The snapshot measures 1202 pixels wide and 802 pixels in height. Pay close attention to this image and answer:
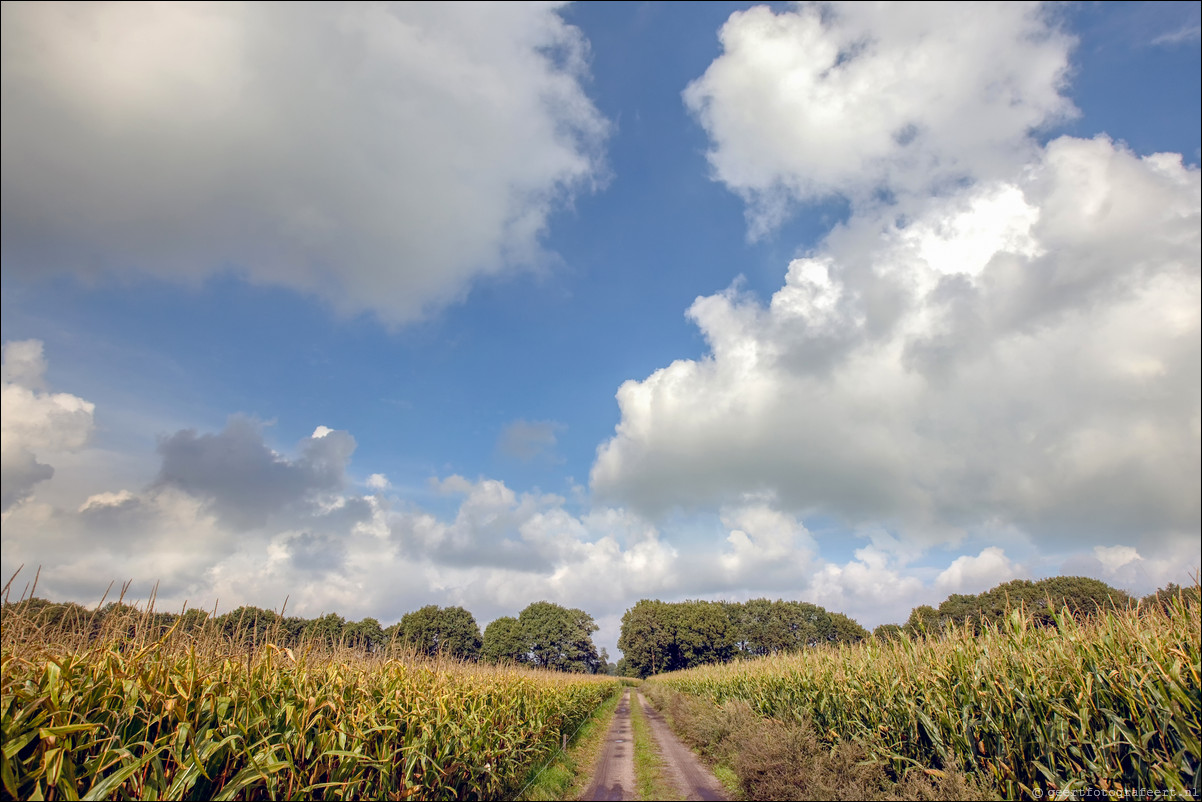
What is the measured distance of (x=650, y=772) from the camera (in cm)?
1511

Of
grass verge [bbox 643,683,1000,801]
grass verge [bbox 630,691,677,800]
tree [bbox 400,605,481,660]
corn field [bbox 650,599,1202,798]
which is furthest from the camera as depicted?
tree [bbox 400,605,481,660]

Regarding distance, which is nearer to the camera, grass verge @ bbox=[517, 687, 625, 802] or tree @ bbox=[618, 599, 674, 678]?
grass verge @ bbox=[517, 687, 625, 802]

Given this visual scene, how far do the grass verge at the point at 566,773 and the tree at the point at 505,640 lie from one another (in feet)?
258

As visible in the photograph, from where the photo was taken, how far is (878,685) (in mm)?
11539

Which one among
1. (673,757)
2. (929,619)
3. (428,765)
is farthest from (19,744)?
(929,619)

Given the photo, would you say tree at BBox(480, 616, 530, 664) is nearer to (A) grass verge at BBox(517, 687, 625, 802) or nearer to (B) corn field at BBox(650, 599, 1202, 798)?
(A) grass verge at BBox(517, 687, 625, 802)

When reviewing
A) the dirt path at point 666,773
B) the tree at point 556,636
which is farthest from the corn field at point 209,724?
the tree at point 556,636

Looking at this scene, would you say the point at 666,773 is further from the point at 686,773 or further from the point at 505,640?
the point at 505,640

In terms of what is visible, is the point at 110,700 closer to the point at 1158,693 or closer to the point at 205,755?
the point at 205,755

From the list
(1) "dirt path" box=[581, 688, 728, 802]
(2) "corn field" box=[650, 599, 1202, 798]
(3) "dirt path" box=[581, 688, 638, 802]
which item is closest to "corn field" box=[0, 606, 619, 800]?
(3) "dirt path" box=[581, 688, 638, 802]

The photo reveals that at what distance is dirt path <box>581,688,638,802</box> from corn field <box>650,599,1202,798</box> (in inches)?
216

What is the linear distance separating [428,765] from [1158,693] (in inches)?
401

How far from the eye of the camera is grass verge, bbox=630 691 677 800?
41.2 ft

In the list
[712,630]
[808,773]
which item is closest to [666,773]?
[808,773]
